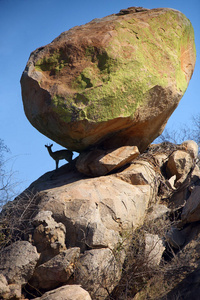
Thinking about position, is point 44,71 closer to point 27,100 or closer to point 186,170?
point 27,100

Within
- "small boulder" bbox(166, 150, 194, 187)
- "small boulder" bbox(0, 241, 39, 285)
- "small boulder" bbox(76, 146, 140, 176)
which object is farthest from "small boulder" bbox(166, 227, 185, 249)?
"small boulder" bbox(0, 241, 39, 285)

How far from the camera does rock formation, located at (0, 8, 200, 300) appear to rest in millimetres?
5703

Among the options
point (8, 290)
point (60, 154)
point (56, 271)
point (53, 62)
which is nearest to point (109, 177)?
point (60, 154)

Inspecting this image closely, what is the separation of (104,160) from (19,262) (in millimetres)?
2630

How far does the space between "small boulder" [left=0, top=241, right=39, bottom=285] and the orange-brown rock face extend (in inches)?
93.7

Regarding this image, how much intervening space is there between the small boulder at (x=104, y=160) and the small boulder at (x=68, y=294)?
2576mm

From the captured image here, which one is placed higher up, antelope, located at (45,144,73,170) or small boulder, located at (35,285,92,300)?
antelope, located at (45,144,73,170)

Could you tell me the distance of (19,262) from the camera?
5.39 m

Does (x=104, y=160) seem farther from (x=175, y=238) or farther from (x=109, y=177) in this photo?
(x=175, y=238)

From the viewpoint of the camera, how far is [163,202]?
8.14 metres

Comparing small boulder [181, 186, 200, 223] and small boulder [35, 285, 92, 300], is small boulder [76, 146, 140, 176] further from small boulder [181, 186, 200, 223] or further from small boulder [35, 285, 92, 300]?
small boulder [35, 285, 92, 300]

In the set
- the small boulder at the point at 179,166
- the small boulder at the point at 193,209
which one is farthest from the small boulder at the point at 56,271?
the small boulder at the point at 179,166

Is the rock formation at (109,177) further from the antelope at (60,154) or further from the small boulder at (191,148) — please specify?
the antelope at (60,154)

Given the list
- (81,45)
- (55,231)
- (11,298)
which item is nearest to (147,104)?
(81,45)
